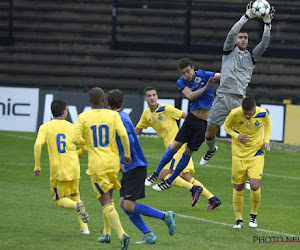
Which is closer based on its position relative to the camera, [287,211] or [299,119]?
[287,211]

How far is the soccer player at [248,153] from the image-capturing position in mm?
12258

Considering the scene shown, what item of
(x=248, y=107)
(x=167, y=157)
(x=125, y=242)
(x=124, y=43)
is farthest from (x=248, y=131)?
(x=124, y=43)

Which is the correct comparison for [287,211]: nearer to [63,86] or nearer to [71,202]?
[71,202]

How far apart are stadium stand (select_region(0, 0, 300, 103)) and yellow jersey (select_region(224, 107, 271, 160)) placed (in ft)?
55.0

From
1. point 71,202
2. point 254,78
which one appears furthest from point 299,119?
point 71,202

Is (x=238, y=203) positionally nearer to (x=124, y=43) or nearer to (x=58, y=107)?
(x=58, y=107)

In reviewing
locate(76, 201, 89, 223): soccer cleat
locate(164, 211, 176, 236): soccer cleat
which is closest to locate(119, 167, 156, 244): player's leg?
locate(164, 211, 176, 236): soccer cleat

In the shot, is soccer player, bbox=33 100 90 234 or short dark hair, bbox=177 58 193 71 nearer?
soccer player, bbox=33 100 90 234

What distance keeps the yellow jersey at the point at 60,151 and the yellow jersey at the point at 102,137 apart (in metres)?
1.44

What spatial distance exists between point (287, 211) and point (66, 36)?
17.7 meters

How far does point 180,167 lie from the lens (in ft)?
49.6

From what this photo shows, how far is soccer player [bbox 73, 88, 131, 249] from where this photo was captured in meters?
10.4

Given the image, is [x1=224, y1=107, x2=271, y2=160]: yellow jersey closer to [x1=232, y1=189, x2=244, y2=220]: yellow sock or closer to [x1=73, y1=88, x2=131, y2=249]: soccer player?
[x1=232, y1=189, x2=244, y2=220]: yellow sock

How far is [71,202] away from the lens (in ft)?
38.2
